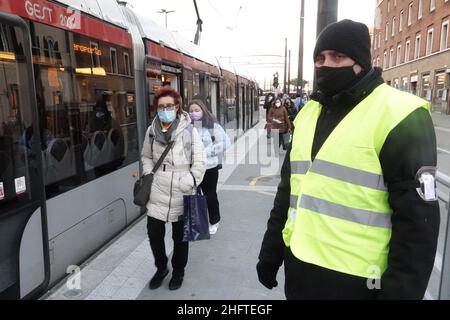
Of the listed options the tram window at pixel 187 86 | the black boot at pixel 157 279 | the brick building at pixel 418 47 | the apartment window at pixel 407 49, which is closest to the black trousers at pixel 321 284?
the black boot at pixel 157 279

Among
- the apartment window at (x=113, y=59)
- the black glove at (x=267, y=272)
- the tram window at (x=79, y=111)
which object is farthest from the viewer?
the apartment window at (x=113, y=59)

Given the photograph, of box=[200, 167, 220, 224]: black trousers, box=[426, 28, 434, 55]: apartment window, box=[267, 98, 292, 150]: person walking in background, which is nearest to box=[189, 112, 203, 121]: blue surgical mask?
box=[200, 167, 220, 224]: black trousers

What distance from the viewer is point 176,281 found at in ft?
11.5

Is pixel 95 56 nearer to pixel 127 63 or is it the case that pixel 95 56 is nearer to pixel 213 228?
pixel 127 63

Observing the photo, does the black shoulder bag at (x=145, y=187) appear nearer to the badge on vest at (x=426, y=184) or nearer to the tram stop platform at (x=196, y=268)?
the tram stop platform at (x=196, y=268)

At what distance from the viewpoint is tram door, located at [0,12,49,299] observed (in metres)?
2.72

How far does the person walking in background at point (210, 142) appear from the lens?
15.5ft

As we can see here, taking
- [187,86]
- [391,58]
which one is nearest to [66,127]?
[187,86]

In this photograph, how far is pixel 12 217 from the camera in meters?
2.76

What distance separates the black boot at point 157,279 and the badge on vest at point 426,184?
8.73 ft

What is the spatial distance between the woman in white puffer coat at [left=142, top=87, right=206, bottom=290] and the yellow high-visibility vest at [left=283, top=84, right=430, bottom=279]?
190cm

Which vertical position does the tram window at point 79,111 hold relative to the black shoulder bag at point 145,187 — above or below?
above

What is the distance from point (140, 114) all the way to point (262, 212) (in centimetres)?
219

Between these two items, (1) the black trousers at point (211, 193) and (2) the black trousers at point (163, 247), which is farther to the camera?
(1) the black trousers at point (211, 193)
